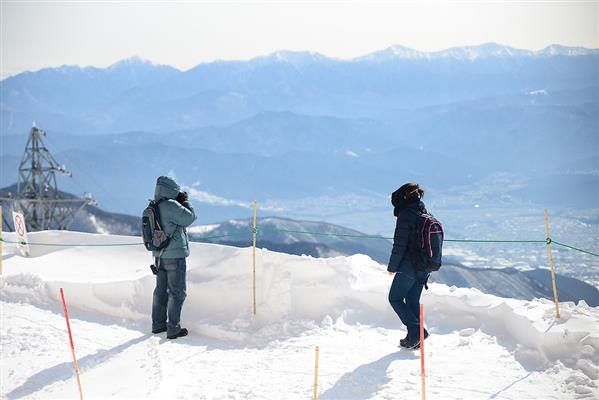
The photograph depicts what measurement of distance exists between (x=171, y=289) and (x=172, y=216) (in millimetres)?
939

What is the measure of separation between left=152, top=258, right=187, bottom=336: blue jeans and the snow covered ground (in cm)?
28

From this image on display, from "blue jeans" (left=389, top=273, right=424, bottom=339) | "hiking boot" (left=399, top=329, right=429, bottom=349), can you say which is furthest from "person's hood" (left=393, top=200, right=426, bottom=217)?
"hiking boot" (left=399, top=329, right=429, bottom=349)

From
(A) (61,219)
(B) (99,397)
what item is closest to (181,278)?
(B) (99,397)

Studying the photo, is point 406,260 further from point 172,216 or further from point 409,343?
point 172,216

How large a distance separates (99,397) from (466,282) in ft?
344

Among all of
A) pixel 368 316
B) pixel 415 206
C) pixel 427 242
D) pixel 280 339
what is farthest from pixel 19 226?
pixel 427 242

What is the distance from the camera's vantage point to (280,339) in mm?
6141

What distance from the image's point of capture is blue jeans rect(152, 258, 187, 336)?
624cm

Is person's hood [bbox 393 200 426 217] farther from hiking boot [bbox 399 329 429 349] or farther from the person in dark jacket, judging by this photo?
hiking boot [bbox 399 329 429 349]

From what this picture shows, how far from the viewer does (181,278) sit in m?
6.33

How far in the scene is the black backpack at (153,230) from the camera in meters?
6.09

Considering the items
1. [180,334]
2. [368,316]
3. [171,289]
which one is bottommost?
[180,334]

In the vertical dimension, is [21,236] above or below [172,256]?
below

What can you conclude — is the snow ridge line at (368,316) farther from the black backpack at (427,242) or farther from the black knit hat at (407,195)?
the black knit hat at (407,195)
